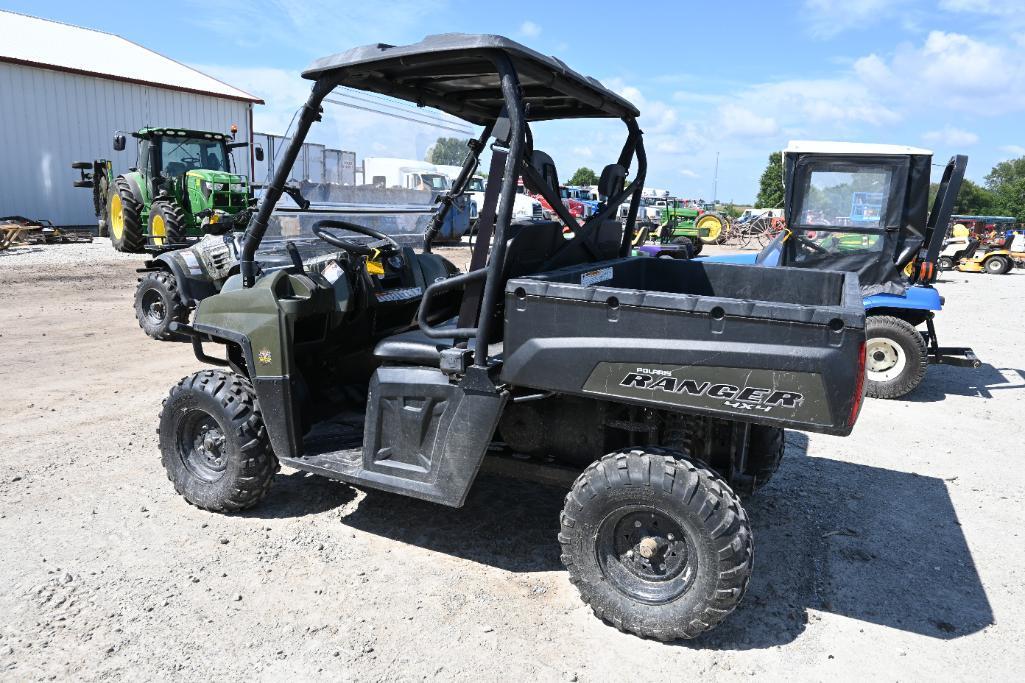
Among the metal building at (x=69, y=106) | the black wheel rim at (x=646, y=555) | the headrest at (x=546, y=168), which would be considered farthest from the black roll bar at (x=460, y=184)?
the metal building at (x=69, y=106)

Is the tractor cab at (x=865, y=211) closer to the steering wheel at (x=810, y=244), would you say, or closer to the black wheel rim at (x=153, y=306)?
the steering wheel at (x=810, y=244)

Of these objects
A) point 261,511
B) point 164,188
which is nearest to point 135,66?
point 164,188

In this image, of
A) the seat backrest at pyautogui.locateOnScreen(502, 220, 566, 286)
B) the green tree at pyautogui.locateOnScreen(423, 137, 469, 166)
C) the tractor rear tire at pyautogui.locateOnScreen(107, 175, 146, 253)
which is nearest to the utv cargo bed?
the seat backrest at pyautogui.locateOnScreen(502, 220, 566, 286)

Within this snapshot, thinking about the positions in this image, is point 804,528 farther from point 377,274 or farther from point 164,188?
point 164,188

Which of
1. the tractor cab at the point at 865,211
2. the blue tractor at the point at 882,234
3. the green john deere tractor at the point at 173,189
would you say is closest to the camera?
the blue tractor at the point at 882,234

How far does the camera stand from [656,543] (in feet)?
9.53

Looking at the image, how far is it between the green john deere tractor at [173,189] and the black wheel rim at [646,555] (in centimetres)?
991

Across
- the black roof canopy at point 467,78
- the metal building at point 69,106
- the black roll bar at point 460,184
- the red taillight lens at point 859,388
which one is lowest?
the red taillight lens at point 859,388

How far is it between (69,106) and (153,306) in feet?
48.5

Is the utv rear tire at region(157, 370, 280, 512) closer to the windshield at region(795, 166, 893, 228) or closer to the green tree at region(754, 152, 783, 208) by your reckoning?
the windshield at region(795, 166, 893, 228)

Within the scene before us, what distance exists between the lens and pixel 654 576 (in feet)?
9.61

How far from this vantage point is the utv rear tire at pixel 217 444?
3.68m

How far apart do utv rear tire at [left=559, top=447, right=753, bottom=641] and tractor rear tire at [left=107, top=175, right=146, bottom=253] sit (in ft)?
40.8

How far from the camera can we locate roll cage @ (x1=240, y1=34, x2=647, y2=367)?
290 cm
